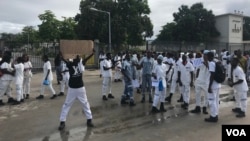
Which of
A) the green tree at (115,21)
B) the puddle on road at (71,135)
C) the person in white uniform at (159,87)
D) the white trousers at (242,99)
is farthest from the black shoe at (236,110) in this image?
the green tree at (115,21)

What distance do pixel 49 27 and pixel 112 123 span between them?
42.8 meters

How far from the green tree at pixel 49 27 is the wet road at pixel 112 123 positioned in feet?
127

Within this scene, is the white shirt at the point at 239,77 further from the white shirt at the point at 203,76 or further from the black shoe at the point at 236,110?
the white shirt at the point at 203,76

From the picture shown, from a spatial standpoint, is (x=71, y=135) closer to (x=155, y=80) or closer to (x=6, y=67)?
(x=155, y=80)

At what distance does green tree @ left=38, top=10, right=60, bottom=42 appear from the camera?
48938mm

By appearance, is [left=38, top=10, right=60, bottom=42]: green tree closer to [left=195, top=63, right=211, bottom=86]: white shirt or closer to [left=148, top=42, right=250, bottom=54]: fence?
[left=148, top=42, right=250, bottom=54]: fence

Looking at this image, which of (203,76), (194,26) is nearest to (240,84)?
(203,76)

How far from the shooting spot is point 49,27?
48.9 meters

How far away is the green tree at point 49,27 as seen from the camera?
48938 mm

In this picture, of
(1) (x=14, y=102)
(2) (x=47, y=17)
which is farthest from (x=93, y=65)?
(2) (x=47, y=17)

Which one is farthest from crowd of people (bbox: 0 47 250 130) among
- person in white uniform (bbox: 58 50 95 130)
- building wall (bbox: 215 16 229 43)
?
building wall (bbox: 215 16 229 43)

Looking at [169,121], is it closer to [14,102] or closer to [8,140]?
[8,140]

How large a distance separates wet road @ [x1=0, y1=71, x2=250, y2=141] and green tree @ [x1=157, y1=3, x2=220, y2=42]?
45.5 m

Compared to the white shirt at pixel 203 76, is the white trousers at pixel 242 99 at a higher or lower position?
lower
